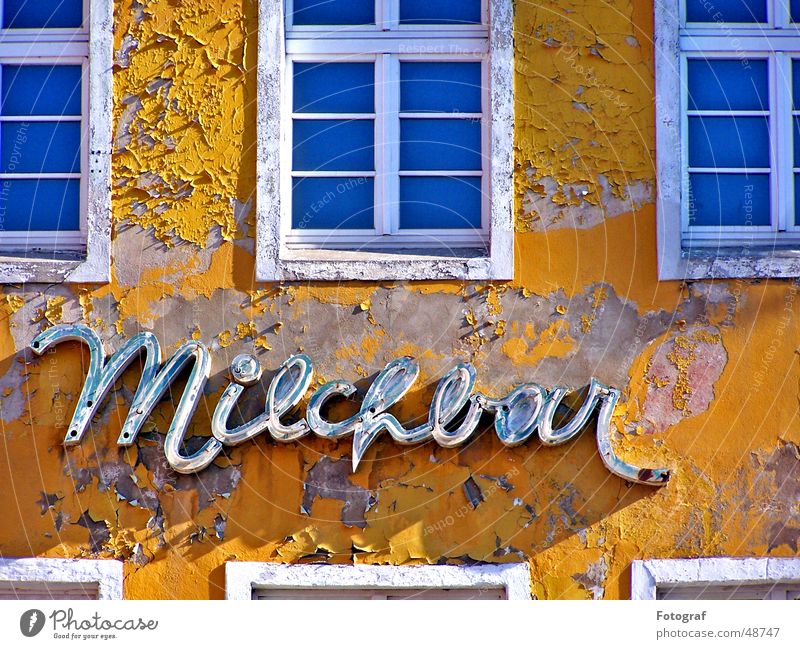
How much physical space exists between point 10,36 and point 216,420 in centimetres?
289

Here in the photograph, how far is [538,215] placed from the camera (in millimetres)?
7285

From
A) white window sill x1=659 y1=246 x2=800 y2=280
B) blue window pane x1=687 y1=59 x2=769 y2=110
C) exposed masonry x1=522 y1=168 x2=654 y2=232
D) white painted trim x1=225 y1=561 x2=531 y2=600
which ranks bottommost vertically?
white painted trim x1=225 y1=561 x2=531 y2=600

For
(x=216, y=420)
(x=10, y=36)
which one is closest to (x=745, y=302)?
(x=216, y=420)

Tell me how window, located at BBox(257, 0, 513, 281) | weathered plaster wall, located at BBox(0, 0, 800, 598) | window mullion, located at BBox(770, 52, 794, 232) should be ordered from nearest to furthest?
weathered plaster wall, located at BBox(0, 0, 800, 598), window, located at BBox(257, 0, 513, 281), window mullion, located at BBox(770, 52, 794, 232)

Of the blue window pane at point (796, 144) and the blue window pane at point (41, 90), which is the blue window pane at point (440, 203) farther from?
the blue window pane at point (41, 90)

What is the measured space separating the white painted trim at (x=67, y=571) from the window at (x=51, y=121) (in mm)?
1826

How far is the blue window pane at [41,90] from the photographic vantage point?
7617 mm

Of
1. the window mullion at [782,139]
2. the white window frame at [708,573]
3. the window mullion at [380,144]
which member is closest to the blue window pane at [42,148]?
the window mullion at [380,144]

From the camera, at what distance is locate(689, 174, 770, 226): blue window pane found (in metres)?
7.50

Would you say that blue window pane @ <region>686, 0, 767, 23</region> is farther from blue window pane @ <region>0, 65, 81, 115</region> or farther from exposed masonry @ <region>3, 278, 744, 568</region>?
blue window pane @ <region>0, 65, 81, 115</region>

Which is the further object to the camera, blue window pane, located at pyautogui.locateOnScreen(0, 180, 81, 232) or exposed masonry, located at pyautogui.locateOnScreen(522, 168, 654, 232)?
blue window pane, located at pyautogui.locateOnScreen(0, 180, 81, 232)

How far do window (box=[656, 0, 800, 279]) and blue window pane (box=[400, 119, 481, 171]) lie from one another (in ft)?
3.83

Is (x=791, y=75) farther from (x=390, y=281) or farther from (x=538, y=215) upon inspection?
(x=390, y=281)

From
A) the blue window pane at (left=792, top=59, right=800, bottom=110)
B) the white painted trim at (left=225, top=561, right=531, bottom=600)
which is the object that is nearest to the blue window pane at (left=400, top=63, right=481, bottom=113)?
the blue window pane at (left=792, top=59, right=800, bottom=110)
